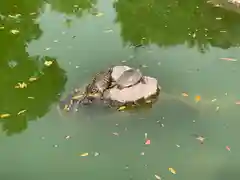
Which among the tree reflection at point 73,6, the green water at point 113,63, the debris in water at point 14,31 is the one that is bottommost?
the green water at point 113,63

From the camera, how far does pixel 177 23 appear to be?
6633mm

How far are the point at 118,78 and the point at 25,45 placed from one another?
1.80 meters

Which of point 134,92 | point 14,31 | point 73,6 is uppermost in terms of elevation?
point 73,6

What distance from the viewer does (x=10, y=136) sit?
4.55 metres

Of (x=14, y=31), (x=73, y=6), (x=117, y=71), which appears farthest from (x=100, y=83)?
(x=73, y=6)

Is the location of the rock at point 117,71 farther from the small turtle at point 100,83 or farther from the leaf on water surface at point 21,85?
the leaf on water surface at point 21,85

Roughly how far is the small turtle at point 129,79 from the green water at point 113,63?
36 cm

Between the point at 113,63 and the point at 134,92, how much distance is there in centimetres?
78

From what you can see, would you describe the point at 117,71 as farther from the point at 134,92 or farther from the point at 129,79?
the point at 134,92

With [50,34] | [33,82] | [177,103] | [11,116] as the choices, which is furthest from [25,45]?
[177,103]

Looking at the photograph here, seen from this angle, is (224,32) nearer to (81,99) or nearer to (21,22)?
(81,99)

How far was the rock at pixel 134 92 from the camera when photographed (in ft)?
16.3

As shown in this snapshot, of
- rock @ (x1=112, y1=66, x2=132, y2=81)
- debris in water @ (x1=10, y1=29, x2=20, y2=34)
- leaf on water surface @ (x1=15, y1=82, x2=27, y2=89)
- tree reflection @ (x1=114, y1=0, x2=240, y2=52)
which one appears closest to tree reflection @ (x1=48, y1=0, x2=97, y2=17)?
tree reflection @ (x1=114, y1=0, x2=240, y2=52)

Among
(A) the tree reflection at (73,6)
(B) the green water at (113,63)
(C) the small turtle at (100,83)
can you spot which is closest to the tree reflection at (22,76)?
(B) the green water at (113,63)
